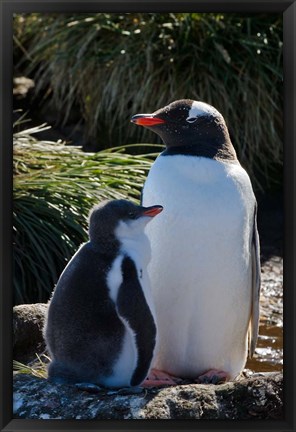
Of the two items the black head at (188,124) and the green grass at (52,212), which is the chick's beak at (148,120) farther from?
the green grass at (52,212)

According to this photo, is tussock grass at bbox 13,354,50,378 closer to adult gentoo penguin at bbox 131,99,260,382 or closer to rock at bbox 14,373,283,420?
rock at bbox 14,373,283,420

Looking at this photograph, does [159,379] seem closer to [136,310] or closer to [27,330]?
[136,310]

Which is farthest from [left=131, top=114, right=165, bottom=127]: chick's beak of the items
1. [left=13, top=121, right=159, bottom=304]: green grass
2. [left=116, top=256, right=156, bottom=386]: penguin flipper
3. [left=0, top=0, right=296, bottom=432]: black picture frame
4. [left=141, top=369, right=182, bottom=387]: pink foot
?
[left=13, top=121, right=159, bottom=304]: green grass

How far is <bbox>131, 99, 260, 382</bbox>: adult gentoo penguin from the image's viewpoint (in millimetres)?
1795

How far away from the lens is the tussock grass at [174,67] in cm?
400

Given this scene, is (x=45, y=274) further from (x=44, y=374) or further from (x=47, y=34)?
(x=47, y=34)

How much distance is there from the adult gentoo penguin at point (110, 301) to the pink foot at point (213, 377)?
24 cm

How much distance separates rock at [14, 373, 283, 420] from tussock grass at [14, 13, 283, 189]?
2339mm

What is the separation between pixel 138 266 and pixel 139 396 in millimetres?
245

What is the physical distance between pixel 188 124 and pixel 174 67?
2245 millimetres

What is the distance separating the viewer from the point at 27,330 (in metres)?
2.11

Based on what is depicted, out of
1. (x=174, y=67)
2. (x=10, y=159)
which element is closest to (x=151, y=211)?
(x=10, y=159)

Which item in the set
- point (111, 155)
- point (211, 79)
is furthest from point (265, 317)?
point (211, 79)

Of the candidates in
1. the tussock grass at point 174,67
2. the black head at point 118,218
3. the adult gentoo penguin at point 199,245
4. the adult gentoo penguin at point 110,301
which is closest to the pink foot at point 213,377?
the adult gentoo penguin at point 199,245
